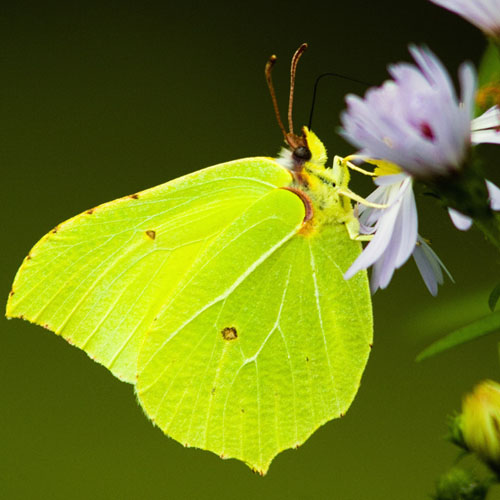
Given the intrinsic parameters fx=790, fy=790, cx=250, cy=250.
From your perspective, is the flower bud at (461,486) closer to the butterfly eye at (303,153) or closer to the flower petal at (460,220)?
the flower petal at (460,220)

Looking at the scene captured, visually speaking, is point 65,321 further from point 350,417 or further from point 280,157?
point 350,417

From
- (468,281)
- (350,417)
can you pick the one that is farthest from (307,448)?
(468,281)

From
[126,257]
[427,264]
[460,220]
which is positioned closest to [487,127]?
[460,220]

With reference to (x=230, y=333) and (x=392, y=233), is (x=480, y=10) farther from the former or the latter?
(x=230, y=333)

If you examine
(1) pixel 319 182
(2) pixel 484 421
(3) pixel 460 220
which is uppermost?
(3) pixel 460 220

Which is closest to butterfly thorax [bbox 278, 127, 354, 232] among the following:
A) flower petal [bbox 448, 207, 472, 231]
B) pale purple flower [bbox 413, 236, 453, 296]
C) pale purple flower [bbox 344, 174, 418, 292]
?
pale purple flower [bbox 413, 236, 453, 296]

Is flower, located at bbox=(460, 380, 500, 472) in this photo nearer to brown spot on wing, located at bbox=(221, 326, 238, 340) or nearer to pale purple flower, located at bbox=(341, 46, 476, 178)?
pale purple flower, located at bbox=(341, 46, 476, 178)

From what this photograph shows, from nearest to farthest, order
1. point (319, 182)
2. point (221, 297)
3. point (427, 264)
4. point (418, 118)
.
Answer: point (418, 118), point (427, 264), point (319, 182), point (221, 297)

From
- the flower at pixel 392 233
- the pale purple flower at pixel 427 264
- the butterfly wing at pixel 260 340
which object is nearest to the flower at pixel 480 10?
the flower at pixel 392 233
